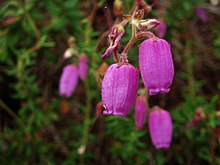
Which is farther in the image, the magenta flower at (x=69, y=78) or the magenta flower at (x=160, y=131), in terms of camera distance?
the magenta flower at (x=69, y=78)

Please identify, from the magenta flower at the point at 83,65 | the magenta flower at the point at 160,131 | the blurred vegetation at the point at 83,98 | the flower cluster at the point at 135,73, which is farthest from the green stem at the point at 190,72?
the flower cluster at the point at 135,73

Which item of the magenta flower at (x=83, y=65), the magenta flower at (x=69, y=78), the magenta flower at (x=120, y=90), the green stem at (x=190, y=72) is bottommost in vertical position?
the green stem at (x=190, y=72)

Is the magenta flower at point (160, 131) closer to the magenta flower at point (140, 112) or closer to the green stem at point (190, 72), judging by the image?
the magenta flower at point (140, 112)

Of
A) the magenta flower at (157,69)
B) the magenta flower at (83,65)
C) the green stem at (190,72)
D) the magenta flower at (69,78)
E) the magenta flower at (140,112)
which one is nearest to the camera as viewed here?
the magenta flower at (157,69)

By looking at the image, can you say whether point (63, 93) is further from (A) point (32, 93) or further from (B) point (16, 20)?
(B) point (16, 20)

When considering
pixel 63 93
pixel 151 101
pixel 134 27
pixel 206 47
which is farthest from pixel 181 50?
pixel 134 27
